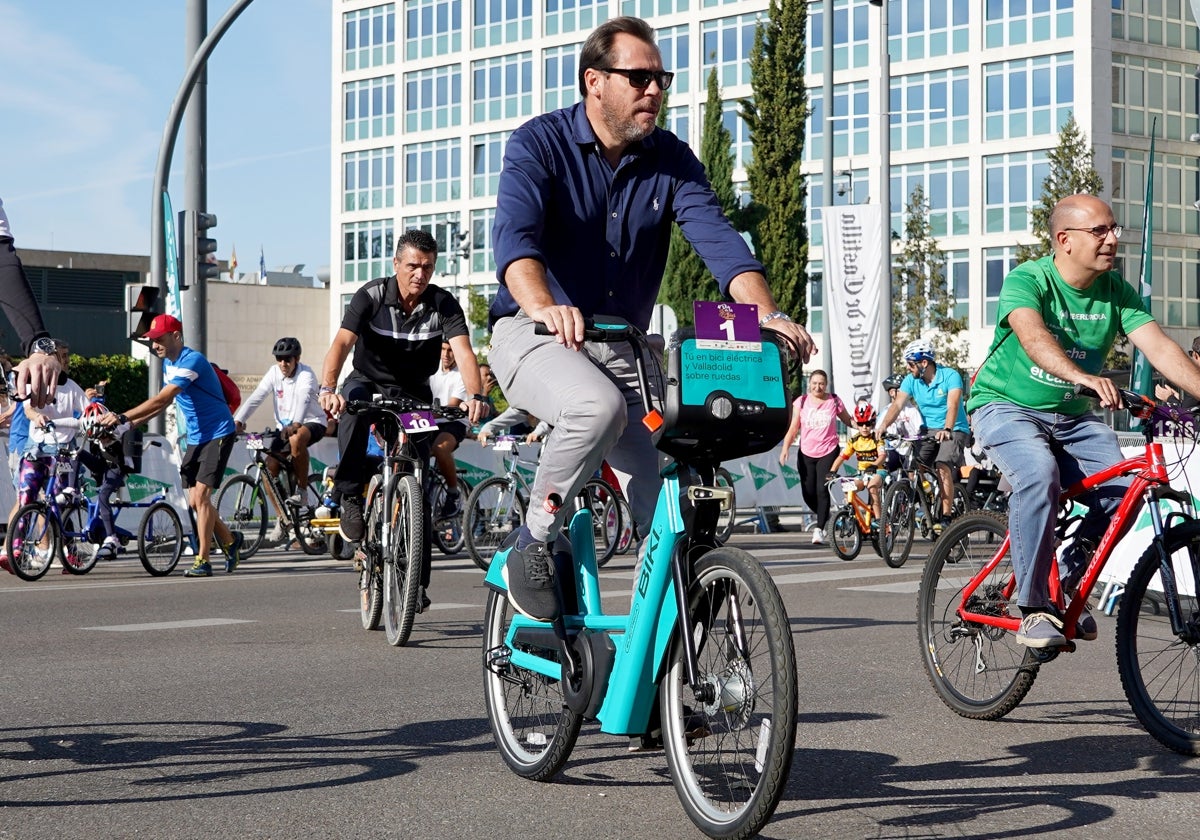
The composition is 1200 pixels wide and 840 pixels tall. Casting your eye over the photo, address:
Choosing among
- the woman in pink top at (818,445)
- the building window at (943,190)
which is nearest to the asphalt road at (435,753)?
the woman in pink top at (818,445)

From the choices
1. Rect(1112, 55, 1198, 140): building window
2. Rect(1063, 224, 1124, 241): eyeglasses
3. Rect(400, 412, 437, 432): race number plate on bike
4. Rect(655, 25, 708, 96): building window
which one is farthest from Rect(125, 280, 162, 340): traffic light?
Rect(655, 25, 708, 96): building window

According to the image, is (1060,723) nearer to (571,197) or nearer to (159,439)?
(571,197)

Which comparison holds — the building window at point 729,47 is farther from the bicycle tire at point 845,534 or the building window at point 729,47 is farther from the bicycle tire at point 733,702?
the bicycle tire at point 733,702

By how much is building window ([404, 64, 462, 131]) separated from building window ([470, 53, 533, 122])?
2.76 feet

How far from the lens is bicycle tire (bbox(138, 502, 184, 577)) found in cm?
1373

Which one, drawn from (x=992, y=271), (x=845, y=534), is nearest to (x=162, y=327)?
(x=845, y=534)

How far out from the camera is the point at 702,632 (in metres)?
4.17

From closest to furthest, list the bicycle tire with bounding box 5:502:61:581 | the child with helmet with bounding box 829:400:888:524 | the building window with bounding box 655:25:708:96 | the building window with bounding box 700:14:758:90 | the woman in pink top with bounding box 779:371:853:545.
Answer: the bicycle tire with bounding box 5:502:61:581 < the child with helmet with bounding box 829:400:888:524 < the woman in pink top with bounding box 779:371:853:545 < the building window with bounding box 700:14:758:90 < the building window with bounding box 655:25:708:96

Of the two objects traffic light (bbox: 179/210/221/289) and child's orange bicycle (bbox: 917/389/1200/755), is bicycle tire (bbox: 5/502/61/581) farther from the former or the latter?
child's orange bicycle (bbox: 917/389/1200/755)

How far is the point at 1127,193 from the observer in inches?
2197

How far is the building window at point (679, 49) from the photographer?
63656mm

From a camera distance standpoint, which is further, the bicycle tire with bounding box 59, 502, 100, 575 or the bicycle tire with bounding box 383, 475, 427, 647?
the bicycle tire with bounding box 59, 502, 100, 575

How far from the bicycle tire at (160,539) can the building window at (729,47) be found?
167ft

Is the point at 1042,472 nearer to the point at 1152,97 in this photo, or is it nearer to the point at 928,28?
the point at 1152,97
